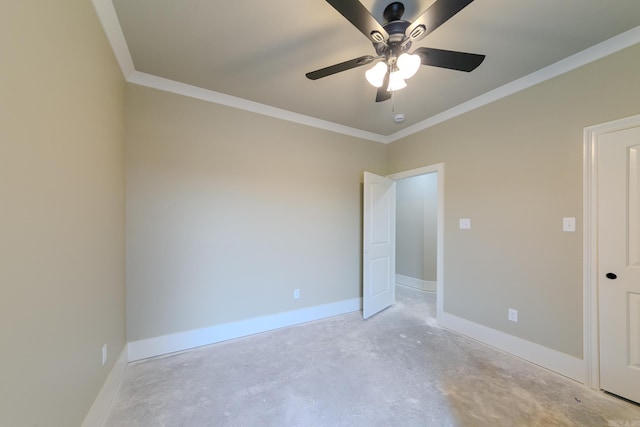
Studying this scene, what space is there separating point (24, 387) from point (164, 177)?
1906mm

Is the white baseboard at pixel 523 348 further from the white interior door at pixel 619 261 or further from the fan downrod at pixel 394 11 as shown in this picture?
the fan downrod at pixel 394 11

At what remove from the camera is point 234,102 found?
277 cm

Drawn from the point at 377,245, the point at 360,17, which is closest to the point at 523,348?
the point at 377,245

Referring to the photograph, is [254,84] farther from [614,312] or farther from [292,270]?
[614,312]

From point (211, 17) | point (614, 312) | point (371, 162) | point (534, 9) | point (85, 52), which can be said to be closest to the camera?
point (85, 52)

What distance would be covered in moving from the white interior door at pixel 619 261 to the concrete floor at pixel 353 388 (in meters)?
0.25

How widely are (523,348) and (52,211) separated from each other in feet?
11.9

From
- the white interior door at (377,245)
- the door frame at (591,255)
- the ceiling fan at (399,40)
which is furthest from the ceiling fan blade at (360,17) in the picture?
the white interior door at (377,245)

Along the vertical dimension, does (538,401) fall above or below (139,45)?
below

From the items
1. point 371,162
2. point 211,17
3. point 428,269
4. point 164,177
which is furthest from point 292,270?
point 428,269

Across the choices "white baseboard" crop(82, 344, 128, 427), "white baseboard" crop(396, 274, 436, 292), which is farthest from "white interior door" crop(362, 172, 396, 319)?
"white baseboard" crop(82, 344, 128, 427)

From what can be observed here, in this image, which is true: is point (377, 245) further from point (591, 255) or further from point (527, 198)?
point (591, 255)

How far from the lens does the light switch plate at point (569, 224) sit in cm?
207

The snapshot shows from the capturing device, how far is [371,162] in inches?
152
